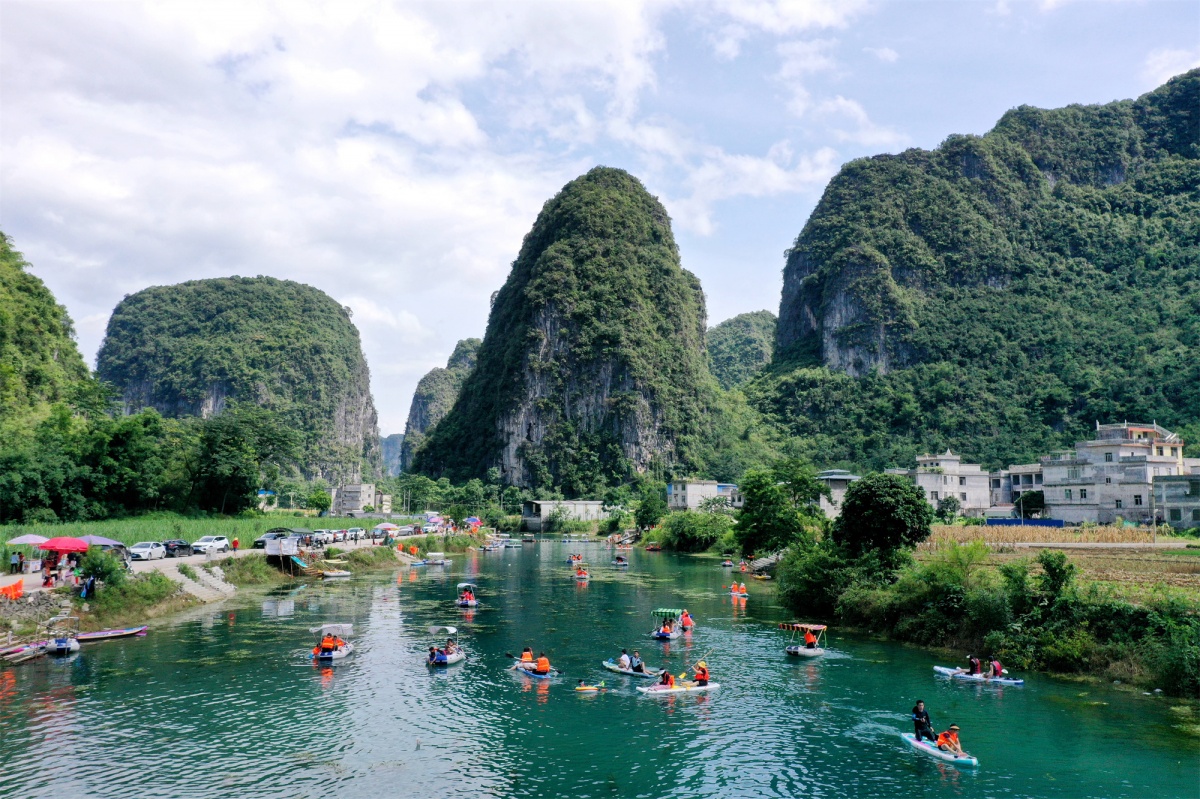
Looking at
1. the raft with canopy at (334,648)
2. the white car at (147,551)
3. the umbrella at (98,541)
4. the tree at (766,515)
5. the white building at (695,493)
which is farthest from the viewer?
the white building at (695,493)

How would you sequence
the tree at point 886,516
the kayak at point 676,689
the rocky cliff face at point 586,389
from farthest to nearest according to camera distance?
the rocky cliff face at point 586,389 → the tree at point 886,516 → the kayak at point 676,689

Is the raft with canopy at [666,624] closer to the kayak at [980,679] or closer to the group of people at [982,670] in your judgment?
the kayak at [980,679]

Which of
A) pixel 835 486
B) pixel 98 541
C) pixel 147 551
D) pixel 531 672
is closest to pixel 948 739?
Result: pixel 531 672

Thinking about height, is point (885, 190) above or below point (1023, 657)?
above

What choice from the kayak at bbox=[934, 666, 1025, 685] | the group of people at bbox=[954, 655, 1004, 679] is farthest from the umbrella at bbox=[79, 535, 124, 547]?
the group of people at bbox=[954, 655, 1004, 679]

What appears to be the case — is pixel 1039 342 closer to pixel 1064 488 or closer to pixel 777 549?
pixel 1064 488

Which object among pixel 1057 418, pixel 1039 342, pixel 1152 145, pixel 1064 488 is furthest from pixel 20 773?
pixel 1152 145

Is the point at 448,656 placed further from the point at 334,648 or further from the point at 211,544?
the point at 211,544

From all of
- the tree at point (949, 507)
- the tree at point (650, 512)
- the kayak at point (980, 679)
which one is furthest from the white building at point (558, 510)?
the kayak at point (980, 679)
